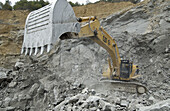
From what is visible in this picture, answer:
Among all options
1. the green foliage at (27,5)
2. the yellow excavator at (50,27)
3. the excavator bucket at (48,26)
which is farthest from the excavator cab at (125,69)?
the green foliage at (27,5)

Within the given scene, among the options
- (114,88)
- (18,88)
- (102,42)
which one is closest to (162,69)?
(114,88)

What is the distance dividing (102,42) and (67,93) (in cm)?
356

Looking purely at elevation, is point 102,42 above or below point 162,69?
above

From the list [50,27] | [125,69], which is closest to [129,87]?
[125,69]

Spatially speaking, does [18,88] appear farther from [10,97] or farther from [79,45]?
[79,45]

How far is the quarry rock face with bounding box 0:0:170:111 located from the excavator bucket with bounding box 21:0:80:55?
285 cm

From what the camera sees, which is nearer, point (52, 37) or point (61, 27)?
point (52, 37)

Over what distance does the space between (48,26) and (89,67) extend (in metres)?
7.38

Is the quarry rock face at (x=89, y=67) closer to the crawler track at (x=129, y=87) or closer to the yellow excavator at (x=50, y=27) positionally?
the crawler track at (x=129, y=87)

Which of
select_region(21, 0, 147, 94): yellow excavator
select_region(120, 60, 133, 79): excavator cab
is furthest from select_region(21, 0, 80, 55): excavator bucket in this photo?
select_region(120, 60, 133, 79): excavator cab

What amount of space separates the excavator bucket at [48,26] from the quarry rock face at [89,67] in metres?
2.85

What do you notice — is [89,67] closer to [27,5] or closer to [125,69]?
[125,69]

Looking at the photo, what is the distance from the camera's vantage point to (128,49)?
34.8ft

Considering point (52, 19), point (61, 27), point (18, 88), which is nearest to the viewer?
point (52, 19)
